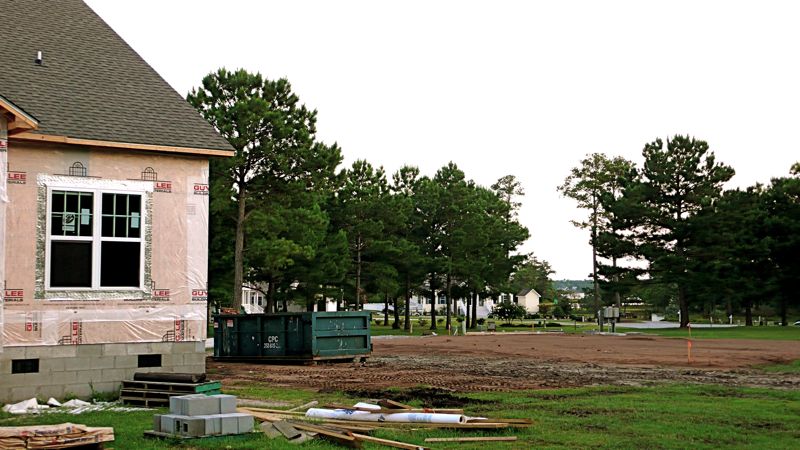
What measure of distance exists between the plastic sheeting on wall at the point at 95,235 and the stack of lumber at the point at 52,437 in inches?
213

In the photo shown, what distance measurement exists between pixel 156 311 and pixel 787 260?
5650cm

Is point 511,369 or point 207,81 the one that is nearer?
point 511,369

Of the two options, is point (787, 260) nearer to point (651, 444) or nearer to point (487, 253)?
point (487, 253)

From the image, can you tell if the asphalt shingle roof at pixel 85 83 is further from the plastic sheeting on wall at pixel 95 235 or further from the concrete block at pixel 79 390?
the concrete block at pixel 79 390

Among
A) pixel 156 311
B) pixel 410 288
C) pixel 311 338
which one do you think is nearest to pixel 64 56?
pixel 156 311

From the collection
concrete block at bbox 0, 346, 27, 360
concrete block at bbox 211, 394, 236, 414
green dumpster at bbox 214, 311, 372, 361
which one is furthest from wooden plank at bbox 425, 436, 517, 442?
green dumpster at bbox 214, 311, 372, 361

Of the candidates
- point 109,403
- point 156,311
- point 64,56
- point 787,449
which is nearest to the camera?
point 787,449

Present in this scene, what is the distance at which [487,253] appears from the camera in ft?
211

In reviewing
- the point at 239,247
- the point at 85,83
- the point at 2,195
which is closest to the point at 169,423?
the point at 2,195

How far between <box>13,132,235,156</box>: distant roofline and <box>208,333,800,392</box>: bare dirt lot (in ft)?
18.2

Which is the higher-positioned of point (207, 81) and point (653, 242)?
point (207, 81)

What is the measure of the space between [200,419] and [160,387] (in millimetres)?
Answer: 4447

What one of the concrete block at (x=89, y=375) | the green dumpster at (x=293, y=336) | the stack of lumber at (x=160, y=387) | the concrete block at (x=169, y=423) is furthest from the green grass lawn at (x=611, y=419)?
the green dumpster at (x=293, y=336)

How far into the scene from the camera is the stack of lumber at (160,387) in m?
14.2
